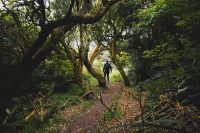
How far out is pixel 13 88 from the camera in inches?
395

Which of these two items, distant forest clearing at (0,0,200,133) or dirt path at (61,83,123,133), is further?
dirt path at (61,83,123,133)

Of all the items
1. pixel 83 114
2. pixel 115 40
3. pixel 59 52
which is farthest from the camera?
pixel 115 40

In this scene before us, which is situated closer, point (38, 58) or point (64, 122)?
point (38, 58)

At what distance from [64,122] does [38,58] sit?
434 centimetres

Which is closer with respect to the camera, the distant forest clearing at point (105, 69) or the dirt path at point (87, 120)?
the distant forest clearing at point (105, 69)

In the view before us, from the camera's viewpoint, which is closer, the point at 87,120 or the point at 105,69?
the point at 87,120

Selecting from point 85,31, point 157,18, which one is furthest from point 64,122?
point 85,31

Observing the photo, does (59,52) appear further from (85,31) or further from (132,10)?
(132,10)

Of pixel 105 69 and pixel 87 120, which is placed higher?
pixel 105 69

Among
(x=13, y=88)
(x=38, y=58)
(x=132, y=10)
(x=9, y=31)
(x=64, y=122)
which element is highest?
(x=132, y=10)

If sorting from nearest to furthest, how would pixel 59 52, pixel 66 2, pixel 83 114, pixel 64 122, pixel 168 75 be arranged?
pixel 168 75, pixel 64 122, pixel 83 114, pixel 66 2, pixel 59 52

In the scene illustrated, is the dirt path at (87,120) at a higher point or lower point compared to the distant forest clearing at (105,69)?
lower

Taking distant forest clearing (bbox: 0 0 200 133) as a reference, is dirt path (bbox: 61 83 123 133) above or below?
below

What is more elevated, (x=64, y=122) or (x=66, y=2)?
(x=66, y=2)
